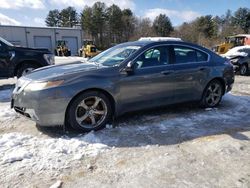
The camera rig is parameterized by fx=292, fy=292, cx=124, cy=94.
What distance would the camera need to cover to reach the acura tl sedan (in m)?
4.50

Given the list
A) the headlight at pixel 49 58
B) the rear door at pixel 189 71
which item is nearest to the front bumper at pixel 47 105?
the rear door at pixel 189 71

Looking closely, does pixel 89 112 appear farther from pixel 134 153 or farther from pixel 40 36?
pixel 40 36

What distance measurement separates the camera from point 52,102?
4426mm

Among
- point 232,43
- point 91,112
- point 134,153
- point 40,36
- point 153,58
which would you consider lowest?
point 134,153

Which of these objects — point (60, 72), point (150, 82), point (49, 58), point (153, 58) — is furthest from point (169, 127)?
point (49, 58)

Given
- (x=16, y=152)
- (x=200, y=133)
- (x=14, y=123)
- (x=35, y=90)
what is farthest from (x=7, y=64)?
(x=200, y=133)

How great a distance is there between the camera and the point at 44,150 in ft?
13.4

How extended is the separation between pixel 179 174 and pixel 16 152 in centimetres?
219

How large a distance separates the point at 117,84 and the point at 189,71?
169cm

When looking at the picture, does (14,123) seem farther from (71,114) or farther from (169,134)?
(169,134)

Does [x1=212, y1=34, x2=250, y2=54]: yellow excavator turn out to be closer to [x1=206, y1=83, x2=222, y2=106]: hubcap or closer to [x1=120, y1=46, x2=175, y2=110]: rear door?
[x1=206, y1=83, x2=222, y2=106]: hubcap

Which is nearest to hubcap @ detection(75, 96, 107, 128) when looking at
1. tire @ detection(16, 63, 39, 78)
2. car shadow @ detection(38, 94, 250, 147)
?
car shadow @ detection(38, 94, 250, 147)

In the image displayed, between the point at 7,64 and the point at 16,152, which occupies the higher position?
the point at 7,64

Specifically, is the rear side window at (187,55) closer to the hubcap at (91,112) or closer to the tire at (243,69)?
the hubcap at (91,112)
